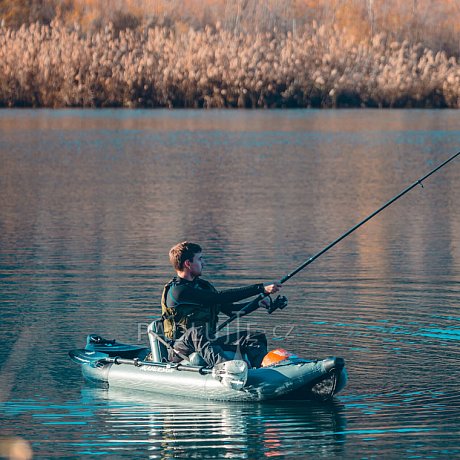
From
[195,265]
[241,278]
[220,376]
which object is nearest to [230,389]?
[220,376]

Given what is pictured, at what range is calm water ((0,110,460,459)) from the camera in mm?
8414

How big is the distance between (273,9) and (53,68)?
15224 millimetres

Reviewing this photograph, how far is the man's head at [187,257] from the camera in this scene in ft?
31.1

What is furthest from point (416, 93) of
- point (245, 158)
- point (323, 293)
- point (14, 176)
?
point (323, 293)

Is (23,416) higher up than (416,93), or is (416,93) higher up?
(416,93)

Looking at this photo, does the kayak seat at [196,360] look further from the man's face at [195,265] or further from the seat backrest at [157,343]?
the man's face at [195,265]

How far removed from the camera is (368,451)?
788 cm

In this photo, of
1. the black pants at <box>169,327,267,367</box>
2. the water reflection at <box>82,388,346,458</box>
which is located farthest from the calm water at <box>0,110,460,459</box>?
the black pants at <box>169,327,267,367</box>

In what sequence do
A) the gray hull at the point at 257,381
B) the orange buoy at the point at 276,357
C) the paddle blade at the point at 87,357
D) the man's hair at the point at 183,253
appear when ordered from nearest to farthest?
the gray hull at the point at 257,381, the orange buoy at the point at 276,357, the man's hair at the point at 183,253, the paddle blade at the point at 87,357

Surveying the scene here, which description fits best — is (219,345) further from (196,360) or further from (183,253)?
(183,253)

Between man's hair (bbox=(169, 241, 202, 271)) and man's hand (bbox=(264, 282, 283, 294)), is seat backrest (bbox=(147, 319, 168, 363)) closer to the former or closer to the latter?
man's hair (bbox=(169, 241, 202, 271))

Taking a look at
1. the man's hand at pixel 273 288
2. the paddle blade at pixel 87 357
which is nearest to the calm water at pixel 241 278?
the paddle blade at pixel 87 357

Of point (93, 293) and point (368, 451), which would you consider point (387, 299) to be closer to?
point (93, 293)

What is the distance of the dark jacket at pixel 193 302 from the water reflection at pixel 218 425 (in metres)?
0.54
